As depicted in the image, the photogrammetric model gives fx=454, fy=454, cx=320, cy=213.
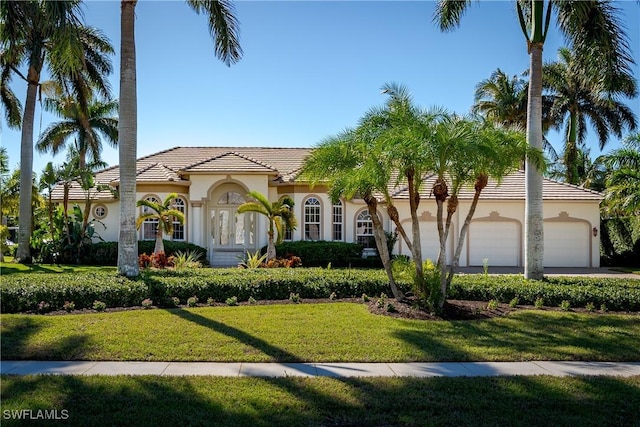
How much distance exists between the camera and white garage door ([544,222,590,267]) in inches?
906

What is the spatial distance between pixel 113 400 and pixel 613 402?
5964 mm

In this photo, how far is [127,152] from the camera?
12.6 m

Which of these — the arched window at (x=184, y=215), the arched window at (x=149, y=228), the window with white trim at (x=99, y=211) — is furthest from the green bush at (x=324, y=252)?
the window with white trim at (x=99, y=211)

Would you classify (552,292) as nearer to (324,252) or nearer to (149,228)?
(324,252)

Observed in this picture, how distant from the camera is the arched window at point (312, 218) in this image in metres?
23.2

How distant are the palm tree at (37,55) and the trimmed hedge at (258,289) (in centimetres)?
566

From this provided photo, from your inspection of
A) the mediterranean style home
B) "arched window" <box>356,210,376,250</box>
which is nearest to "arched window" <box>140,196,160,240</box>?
the mediterranean style home

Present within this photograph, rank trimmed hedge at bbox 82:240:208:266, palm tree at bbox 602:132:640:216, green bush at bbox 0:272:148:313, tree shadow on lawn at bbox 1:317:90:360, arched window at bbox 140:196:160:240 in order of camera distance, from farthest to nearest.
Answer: arched window at bbox 140:196:160:240
trimmed hedge at bbox 82:240:208:266
palm tree at bbox 602:132:640:216
green bush at bbox 0:272:148:313
tree shadow on lawn at bbox 1:317:90:360

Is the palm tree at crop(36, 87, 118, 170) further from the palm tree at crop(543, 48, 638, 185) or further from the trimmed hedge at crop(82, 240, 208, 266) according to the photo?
the palm tree at crop(543, 48, 638, 185)

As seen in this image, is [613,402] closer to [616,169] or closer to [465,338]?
[465,338]

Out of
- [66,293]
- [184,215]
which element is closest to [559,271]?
[184,215]

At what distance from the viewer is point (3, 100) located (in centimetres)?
2458

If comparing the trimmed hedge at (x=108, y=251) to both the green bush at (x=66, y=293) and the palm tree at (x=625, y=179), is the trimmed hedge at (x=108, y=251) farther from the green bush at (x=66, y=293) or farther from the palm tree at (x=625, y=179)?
the palm tree at (x=625, y=179)

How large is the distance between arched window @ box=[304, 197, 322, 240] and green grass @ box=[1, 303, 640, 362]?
12.8m
